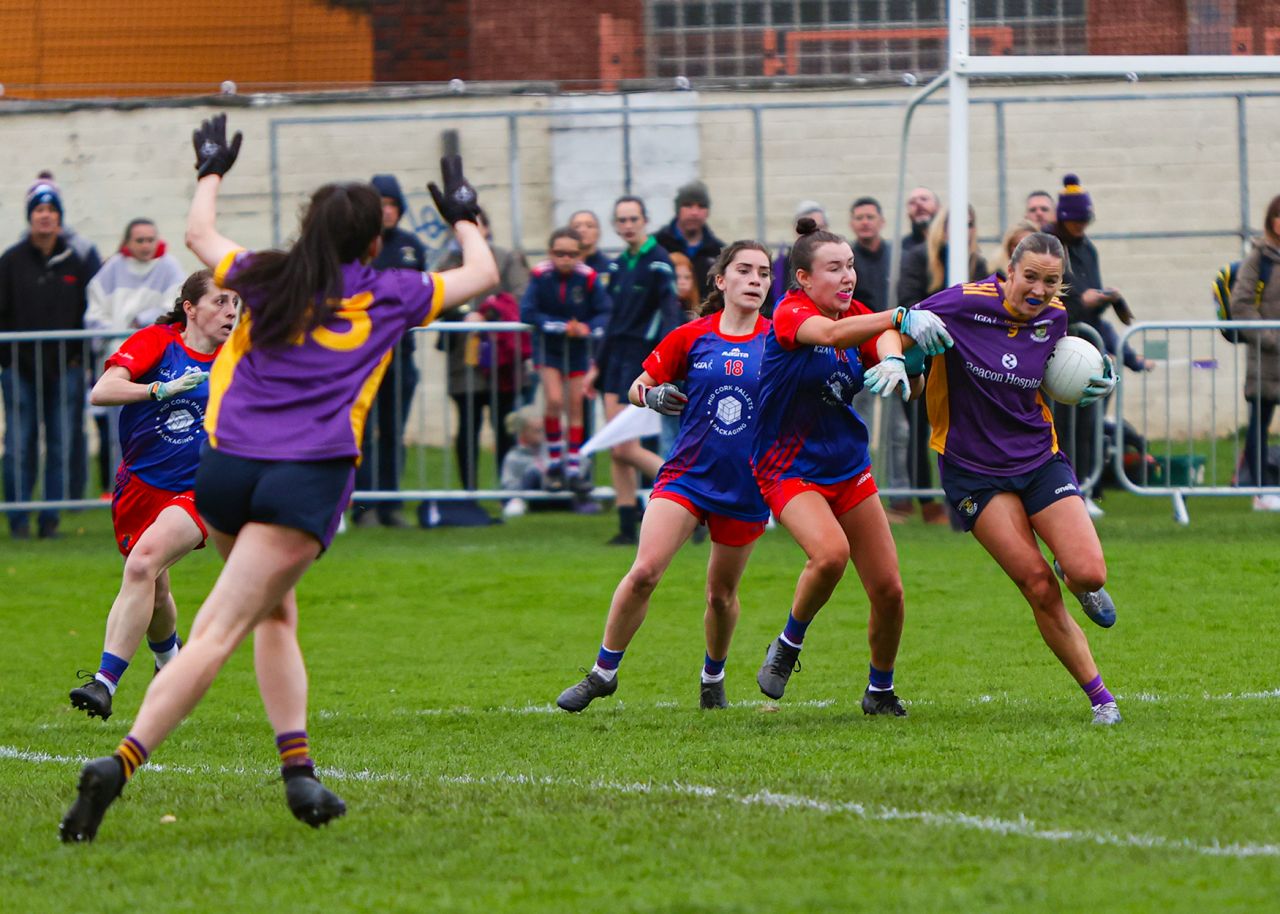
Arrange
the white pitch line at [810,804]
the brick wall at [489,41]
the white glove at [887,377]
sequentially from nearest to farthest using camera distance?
the white pitch line at [810,804], the white glove at [887,377], the brick wall at [489,41]

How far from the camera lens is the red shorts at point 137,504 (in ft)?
26.3

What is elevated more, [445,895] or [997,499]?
[997,499]

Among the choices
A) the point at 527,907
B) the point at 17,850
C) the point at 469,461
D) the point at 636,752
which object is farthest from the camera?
the point at 469,461

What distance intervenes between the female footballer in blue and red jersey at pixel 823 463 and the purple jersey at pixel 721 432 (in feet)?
0.28

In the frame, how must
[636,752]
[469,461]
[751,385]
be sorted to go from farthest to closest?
[469,461]
[751,385]
[636,752]

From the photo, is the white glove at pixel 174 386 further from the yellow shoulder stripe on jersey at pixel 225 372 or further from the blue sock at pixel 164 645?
the yellow shoulder stripe on jersey at pixel 225 372

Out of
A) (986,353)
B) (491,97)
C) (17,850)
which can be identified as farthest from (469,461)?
(17,850)

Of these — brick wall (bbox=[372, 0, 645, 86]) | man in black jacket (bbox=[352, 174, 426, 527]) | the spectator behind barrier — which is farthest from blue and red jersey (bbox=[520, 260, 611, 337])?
brick wall (bbox=[372, 0, 645, 86])

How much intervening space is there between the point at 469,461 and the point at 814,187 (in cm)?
571

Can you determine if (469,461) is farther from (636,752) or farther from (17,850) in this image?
(17,850)

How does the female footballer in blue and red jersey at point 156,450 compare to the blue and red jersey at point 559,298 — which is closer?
the female footballer in blue and red jersey at point 156,450

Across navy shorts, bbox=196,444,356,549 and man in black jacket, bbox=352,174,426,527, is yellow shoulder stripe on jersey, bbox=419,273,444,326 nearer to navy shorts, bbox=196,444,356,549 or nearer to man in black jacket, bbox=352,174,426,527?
navy shorts, bbox=196,444,356,549

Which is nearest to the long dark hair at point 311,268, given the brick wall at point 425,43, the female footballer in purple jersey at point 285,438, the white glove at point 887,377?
the female footballer in purple jersey at point 285,438

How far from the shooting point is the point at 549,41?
58.9ft
